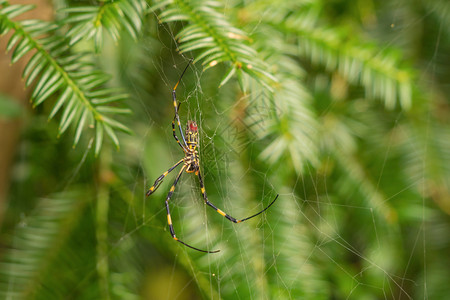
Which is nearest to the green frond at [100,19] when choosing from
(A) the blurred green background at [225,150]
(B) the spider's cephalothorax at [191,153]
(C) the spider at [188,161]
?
(A) the blurred green background at [225,150]

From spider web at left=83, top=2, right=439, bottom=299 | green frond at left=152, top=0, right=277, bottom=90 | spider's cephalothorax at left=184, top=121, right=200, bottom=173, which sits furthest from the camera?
spider's cephalothorax at left=184, top=121, right=200, bottom=173

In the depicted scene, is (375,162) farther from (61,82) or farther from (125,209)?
(61,82)

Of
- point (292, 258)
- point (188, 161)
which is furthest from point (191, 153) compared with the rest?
point (292, 258)

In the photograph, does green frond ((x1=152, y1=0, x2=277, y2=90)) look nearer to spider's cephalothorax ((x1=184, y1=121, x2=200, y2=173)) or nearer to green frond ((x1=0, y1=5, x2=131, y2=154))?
green frond ((x1=0, y1=5, x2=131, y2=154))

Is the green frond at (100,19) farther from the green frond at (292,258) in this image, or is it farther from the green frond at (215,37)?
the green frond at (292,258)

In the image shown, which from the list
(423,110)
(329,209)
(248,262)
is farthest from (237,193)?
(423,110)

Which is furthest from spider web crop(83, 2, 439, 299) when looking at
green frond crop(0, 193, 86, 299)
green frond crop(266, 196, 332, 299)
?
green frond crop(0, 193, 86, 299)

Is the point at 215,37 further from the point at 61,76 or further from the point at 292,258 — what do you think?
the point at 292,258
